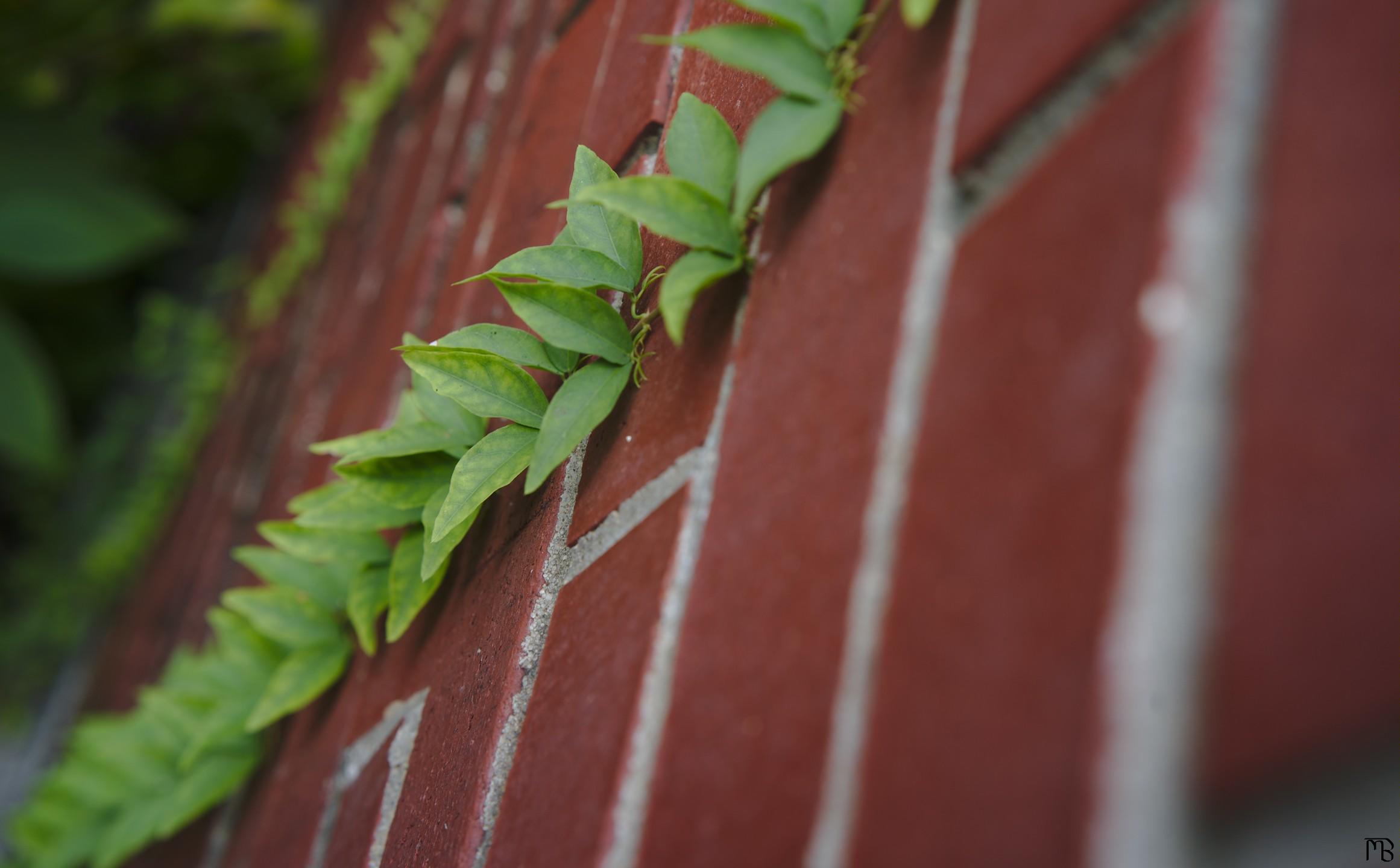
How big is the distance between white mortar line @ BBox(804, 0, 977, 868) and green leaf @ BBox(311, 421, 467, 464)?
Result: 1.53ft

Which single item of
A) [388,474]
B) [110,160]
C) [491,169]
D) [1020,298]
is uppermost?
[110,160]

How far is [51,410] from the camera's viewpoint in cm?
287

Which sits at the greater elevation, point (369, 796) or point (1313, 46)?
point (1313, 46)

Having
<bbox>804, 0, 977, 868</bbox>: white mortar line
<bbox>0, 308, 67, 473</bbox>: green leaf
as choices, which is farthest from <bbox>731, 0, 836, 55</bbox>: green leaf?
<bbox>0, 308, 67, 473</bbox>: green leaf

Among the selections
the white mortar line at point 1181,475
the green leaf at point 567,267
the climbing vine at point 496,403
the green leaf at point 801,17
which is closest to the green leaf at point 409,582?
the climbing vine at point 496,403

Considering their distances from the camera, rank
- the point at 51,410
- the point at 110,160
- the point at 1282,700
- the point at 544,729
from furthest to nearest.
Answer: the point at 110,160, the point at 51,410, the point at 544,729, the point at 1282,700

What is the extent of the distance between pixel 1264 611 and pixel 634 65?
2.28ft

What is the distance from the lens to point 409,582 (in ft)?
2.85

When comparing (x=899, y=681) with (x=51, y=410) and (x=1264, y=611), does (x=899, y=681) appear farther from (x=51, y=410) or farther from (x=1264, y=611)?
(x=51, y=410)

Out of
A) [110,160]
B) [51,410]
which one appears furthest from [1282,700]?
[110,160]

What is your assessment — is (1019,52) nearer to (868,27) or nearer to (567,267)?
(868,27)

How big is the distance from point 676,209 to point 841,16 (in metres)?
0.14

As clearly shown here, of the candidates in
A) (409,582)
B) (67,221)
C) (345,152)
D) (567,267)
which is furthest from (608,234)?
(67,221)

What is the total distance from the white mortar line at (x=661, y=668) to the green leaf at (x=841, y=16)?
0.68ft
